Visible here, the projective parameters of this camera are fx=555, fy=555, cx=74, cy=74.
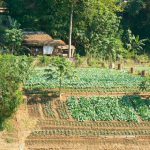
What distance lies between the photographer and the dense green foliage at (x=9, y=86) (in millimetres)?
31953

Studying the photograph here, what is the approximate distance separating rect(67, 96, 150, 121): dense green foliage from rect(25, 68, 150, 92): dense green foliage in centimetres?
150

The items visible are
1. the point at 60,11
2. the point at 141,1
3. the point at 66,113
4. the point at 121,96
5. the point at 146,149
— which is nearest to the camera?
the point at 146,149

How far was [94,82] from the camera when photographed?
38.3m

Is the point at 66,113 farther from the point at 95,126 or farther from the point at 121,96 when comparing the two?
the point at 121,96

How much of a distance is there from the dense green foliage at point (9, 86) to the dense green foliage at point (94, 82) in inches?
148

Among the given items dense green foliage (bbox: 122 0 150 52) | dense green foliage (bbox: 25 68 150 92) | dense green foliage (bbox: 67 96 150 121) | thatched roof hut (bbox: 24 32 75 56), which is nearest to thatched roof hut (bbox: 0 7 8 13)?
thatched roof hut (bbox: 24 32 75 56)

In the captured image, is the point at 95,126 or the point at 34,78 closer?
the point at 95,126

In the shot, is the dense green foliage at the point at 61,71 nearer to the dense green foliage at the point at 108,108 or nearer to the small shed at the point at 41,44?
the dense green foliage at the point at 108,108

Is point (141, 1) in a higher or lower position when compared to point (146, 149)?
higher

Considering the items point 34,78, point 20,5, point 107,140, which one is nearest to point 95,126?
point 107,140

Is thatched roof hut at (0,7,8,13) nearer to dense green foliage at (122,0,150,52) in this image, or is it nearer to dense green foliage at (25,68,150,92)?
dense green foliage at (122,0,150,52)

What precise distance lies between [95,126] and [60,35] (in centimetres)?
1827

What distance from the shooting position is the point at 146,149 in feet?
105

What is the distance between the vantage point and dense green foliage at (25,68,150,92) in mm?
37125
